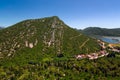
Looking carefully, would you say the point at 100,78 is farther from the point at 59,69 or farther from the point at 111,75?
the point at 59,69

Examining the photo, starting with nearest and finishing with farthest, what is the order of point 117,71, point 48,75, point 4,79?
point 4,79, point 48,75, point 117,71

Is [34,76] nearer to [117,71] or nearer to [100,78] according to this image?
[100,78]

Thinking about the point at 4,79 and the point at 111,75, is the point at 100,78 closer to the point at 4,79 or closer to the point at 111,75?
the point at 111,75

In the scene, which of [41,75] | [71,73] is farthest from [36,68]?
[71,73]

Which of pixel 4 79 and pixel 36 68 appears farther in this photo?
pixel 36 68

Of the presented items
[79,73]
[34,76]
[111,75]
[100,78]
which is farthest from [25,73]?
[111,75]

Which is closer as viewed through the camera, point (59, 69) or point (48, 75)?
point (48, 75)

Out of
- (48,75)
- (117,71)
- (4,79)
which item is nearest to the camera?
(4,79)

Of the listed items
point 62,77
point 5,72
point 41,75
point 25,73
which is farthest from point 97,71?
point 5,72
